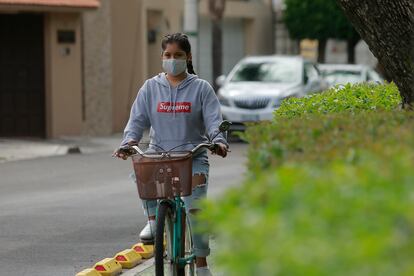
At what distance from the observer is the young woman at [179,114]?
7574 mm

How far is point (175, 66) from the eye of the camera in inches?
301

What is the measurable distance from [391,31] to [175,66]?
151 centimetres

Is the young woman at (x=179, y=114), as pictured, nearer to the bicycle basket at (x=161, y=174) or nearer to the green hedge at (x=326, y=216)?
the bicycle basket at (x=161, y=174)

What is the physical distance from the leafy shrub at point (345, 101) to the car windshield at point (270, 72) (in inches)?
613

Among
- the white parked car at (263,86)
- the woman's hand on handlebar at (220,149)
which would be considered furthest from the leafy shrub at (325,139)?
the white parked car at (263,86)

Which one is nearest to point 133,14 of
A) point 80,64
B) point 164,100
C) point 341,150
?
point 80,64

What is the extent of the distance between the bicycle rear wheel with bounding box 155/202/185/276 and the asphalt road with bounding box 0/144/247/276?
902 millimetres

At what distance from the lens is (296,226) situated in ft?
10.4

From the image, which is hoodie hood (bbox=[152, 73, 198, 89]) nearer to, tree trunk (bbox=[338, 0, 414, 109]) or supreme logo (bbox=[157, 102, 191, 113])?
supreme logo (bbox=[157, 102, 191, 113])

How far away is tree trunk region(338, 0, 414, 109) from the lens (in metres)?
8.05

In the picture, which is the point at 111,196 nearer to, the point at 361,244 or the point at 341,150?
the point at 341,150

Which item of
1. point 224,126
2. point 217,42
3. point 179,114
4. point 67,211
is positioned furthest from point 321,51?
point 224,126

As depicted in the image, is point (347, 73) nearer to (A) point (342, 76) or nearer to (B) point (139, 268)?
(A) point (342, 76)

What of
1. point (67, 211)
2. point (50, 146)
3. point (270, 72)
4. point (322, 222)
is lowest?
point (50, 146)
